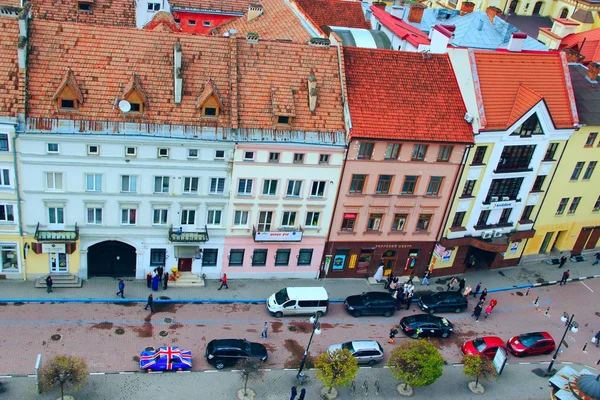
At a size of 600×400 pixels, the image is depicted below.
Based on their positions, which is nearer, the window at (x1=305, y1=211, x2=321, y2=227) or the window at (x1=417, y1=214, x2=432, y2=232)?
the window at (x1=305, y1=211, x2=321, y2=227)

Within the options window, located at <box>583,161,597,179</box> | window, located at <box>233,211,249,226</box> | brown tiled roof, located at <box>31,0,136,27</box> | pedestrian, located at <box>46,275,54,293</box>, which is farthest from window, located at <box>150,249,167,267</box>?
window, located at <box>583,161,597,179</box>

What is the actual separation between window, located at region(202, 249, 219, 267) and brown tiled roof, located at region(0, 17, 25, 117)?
19.2 metres

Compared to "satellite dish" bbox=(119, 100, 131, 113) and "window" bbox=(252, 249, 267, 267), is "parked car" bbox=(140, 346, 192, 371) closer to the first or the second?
"window" bbox=(252, 249, 267, 267)

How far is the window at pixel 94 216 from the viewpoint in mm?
51094

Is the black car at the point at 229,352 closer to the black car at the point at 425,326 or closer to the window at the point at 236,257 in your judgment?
the window at the point at 236,257

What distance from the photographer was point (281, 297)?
53188 millimetres

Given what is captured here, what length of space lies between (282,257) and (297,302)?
613 cm

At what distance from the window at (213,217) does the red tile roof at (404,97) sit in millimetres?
13355

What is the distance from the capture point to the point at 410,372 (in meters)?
44.5

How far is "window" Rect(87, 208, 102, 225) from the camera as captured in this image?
168 feet

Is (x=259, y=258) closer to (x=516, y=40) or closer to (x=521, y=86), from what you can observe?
(x=521, y=86)

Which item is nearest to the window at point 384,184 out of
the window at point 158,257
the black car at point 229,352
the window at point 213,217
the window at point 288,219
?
the window at point 288,219

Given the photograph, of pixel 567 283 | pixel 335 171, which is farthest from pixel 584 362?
pixel 335 171

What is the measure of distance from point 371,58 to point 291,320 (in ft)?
78.3
